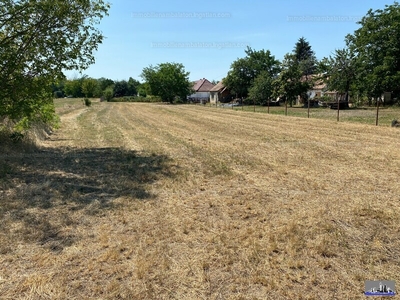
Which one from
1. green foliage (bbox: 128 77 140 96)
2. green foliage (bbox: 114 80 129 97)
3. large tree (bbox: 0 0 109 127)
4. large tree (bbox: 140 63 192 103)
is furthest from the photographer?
green foliage (bbox: 128 77 140 96)

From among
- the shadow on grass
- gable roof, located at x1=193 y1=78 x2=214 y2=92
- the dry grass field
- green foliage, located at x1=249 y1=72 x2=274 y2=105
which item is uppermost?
gable roof, located at x1=193 y1=78 x2=214 y2=92

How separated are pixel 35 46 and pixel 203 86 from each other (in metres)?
71.1

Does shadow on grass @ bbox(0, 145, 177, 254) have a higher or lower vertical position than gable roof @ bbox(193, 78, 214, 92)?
lower

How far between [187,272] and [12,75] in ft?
27.4

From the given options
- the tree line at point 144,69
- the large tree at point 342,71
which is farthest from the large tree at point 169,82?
the large tree at point 342,71

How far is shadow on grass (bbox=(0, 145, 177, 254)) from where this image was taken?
13.2ft

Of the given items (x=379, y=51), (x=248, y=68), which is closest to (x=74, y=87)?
(x=248, y=68)

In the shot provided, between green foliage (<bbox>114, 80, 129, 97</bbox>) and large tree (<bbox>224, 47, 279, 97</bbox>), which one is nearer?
large tree (<bbox>224, 47, 279, 97</bbox>)

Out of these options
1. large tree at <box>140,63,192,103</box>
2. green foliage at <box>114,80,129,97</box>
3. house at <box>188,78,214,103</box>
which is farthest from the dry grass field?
green foliage at <box>114,80,129,97</box>

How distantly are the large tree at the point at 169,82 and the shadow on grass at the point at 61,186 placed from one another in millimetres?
53943

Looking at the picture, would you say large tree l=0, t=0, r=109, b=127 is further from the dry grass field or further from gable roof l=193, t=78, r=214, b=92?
gable roof l=193, t=78, r=214, b=92

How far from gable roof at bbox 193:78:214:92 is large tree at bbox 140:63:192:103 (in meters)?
13.2

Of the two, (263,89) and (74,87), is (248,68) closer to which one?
(263,89)

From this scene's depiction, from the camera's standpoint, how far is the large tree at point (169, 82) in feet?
203
